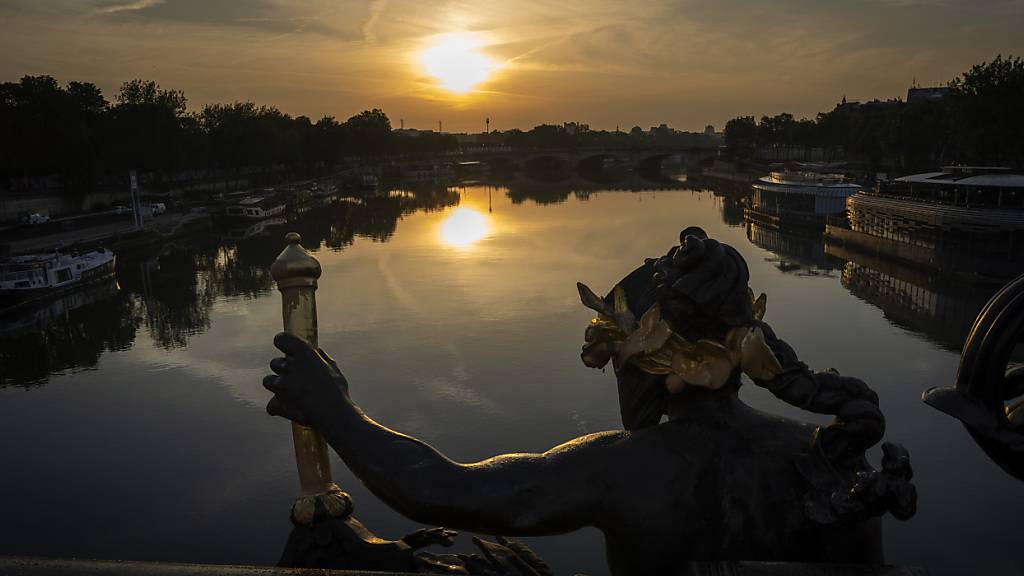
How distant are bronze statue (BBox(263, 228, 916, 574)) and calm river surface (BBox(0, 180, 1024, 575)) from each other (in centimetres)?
33

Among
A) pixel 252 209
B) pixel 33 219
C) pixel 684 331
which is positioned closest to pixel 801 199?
pixel 252 209

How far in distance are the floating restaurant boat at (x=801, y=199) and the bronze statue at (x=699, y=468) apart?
41.9 meters

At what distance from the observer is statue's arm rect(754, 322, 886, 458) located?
187 centimetres

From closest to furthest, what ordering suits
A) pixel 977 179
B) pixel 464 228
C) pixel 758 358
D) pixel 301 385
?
pixel 758 358 < pixel 301 385 < pixel 977 179 < pixel 464 228

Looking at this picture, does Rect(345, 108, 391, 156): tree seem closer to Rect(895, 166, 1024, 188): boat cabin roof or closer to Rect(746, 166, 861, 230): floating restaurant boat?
Rect(746, 166, 861, 230): floating restaurant boat

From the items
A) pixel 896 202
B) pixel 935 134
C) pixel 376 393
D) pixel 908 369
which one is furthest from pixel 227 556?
pixel 935 134

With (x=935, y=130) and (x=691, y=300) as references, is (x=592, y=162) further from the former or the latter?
(x=691, y=300)

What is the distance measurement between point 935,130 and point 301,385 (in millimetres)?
55670

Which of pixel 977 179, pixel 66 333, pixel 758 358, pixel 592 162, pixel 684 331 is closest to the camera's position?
pixel 758 358

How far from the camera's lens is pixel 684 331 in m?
1.98

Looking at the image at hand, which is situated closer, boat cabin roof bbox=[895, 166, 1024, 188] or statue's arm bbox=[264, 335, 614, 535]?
statue's arm bbox=[264, 335, 614, 535]

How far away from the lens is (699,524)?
1.92m

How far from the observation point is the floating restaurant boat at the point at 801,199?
139ft

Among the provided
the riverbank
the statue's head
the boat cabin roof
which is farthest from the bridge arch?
the statue's head
